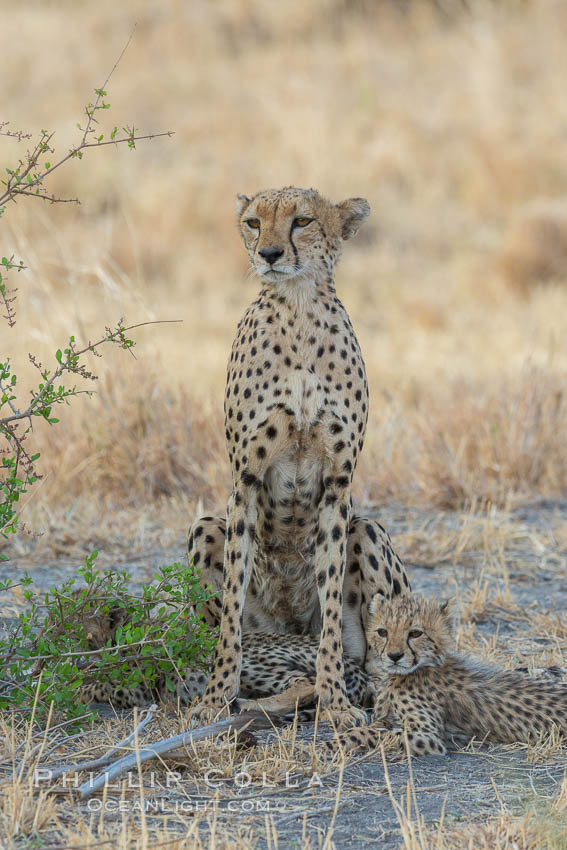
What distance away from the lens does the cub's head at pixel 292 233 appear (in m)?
3.72

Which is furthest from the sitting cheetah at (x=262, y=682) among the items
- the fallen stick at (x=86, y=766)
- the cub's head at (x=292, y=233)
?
the cub's head at (x=292, y=233)

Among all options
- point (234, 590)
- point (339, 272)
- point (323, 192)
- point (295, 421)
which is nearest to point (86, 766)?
point (234, 590)

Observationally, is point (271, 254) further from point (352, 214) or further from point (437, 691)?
point (437, 691)

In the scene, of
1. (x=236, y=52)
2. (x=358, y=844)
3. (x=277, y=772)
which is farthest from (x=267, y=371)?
(x=236, y=52)

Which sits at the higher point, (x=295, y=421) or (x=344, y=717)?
(x=295, y=421)

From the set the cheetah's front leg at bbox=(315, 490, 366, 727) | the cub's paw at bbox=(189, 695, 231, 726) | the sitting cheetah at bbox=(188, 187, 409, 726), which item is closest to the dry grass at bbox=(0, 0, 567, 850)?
the cub's paw at bbox=(189, 695, 231, 726)

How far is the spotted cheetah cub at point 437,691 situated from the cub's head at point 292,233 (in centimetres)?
101

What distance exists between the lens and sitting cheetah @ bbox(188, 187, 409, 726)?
378 centimetres

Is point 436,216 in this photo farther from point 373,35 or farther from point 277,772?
point 277,772

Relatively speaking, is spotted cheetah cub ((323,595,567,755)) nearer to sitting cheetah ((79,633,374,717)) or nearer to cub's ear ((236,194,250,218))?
sitting cheetah ((79,633,374,717))

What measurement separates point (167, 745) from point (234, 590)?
0.78 meters

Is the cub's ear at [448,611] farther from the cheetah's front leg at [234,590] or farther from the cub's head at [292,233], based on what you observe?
the cub's head at [292,233]

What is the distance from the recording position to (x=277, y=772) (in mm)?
3184

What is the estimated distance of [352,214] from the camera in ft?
13.3
